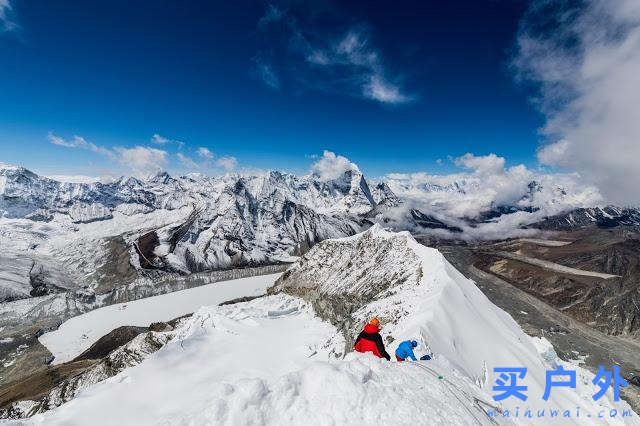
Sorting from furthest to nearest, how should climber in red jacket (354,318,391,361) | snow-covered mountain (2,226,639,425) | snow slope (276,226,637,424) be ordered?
1. snow slope (276,226,637,424)
2. climber in red jacket (354,318,391,361)
3. snow-covered mountain (2,226,639,425)

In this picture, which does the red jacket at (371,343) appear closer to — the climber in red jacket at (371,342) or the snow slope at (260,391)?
the climber in red jacket at (371,342)

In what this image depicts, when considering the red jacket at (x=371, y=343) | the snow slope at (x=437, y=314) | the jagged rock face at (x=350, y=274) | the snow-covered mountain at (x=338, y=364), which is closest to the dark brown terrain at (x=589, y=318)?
the snow slope at (x=437, y=314)

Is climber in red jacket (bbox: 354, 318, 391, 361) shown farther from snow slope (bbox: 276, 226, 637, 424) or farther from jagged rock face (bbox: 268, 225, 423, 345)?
jagged rock face (bbox: 268, 225, 423, 345)

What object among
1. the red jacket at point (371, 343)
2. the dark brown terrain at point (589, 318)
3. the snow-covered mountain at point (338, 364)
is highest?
the red jacket at point (371, 343)

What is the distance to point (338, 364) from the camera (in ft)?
52.1

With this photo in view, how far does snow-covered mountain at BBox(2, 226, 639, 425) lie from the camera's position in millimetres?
13562

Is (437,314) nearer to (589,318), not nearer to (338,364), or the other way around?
(338,364)

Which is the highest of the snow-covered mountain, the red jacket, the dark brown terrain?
the red jacket

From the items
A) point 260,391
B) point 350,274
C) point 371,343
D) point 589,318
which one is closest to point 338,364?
point 260,391

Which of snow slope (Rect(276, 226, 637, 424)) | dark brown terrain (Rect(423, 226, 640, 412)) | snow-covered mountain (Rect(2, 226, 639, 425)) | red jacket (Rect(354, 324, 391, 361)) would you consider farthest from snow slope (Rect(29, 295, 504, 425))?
dark brown terrain (Rect(423, 226, 640, 412))

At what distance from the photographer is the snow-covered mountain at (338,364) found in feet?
44.5

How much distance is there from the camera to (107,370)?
6719 cm

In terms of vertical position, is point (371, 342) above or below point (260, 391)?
above

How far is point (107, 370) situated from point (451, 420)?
73635mm
